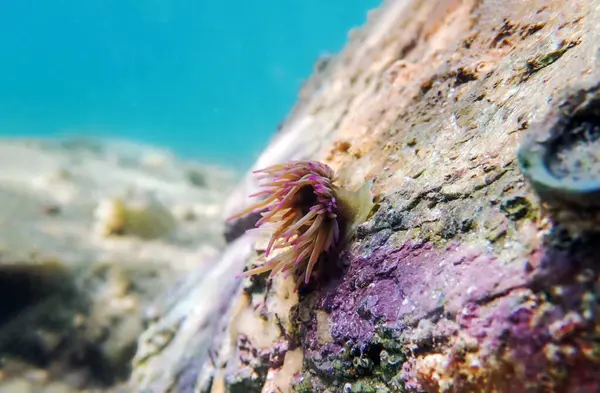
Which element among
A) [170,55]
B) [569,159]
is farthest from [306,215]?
[170,55]

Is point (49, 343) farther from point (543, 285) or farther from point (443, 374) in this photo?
point (543, 285)

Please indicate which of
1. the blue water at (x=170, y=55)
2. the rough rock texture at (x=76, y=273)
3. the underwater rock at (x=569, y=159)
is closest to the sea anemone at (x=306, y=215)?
the underwater rock at (x=569, y=159)

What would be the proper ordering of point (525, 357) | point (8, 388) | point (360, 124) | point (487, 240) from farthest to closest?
point (8, 388)
point (360, 124)
point (487, 240)
point (525, 357)

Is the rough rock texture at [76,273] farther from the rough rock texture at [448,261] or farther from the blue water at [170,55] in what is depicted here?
the blue water at [170,55]

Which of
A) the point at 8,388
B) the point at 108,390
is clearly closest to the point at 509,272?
the point at 108,390

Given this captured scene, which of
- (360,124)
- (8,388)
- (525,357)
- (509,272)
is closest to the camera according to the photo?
(525,357)
